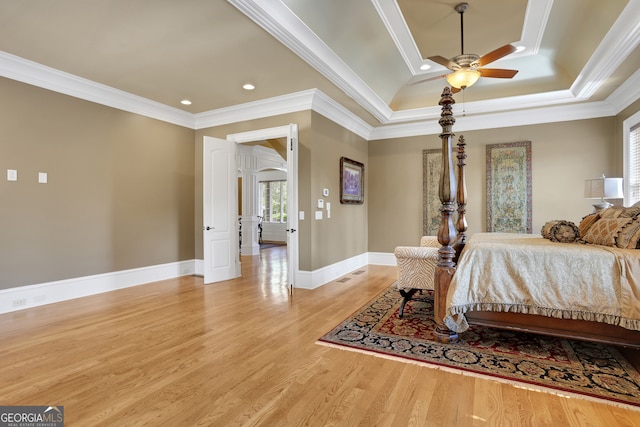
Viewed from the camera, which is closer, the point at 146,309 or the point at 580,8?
the point at 580,8

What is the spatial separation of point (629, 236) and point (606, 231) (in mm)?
224

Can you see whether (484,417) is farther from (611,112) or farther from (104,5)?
(611,112)

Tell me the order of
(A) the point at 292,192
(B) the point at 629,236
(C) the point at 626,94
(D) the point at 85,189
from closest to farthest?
(B) the point at 629,236 < (D) the point at 85,189 < (C) the point at 626,94 < (A) the point at 292,192

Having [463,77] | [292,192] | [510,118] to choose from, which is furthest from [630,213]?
[292,192]

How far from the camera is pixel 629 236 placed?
2400 millimetres

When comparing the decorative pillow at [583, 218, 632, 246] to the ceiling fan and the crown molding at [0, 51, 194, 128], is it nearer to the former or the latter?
the ceiling fan

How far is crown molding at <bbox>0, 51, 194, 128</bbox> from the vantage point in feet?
12.0

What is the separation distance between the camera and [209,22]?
2.96 meters

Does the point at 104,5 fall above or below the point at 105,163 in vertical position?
above

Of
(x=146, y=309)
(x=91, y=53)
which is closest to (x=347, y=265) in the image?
(x=146, y=309)

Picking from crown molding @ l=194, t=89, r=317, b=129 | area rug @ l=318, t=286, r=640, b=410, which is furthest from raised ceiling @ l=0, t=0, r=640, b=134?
area rug @ l=318, t=286, r=640, b=410

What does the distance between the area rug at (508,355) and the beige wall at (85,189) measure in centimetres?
360

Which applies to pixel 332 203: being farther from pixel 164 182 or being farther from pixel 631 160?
pixel 631 160

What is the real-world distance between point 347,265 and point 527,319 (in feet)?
11.7
